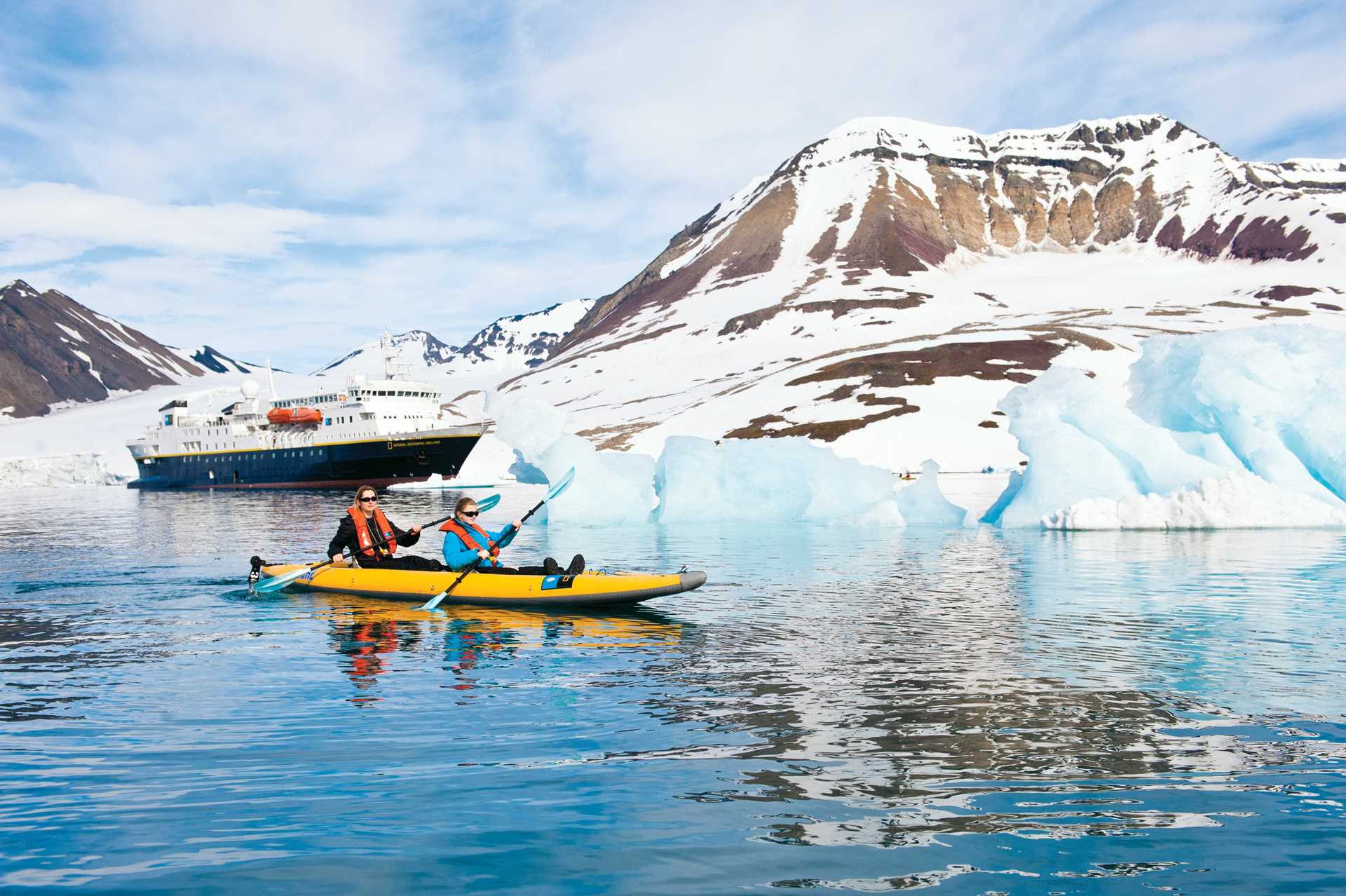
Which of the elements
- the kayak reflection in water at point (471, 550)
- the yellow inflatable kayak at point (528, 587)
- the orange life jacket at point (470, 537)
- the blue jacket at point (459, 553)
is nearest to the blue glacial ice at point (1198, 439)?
the yellow inflatable kayak at point (528, 587)

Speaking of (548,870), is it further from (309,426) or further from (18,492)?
(18,492)

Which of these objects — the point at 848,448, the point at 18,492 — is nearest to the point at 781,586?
the point at 848,448

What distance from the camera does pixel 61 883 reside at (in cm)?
772

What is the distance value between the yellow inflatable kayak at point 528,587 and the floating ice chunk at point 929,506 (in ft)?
75.8

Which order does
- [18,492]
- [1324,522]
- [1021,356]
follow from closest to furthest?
[1324,522] < [18,492] < [1021,356]

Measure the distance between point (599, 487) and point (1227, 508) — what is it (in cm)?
2523

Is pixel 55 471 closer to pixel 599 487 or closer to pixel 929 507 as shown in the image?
pixel 599 487

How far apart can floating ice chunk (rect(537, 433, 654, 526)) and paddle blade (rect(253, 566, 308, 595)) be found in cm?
2118

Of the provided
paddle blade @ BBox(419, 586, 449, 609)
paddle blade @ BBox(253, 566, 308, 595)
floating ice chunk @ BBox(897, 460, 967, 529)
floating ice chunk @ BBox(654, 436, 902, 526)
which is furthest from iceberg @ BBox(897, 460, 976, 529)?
paddle blade @ BBox(253, 566, 308, 595)

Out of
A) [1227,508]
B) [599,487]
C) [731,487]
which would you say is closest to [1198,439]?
[1227,508]

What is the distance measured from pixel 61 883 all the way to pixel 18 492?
103m

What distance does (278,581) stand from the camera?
975 inches

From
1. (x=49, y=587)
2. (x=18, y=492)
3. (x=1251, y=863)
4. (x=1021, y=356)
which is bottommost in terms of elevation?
(x=1251, y=863)

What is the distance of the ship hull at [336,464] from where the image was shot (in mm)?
89125
